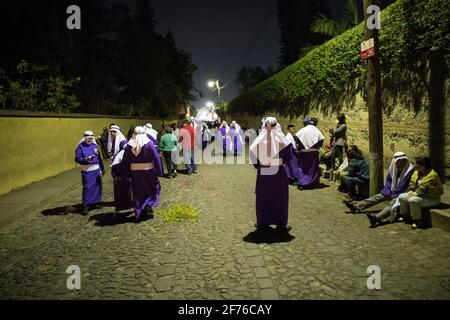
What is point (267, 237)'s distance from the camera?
18.3ft

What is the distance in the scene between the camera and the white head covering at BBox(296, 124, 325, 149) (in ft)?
30.4

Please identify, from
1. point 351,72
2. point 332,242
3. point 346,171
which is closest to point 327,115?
point 351,72

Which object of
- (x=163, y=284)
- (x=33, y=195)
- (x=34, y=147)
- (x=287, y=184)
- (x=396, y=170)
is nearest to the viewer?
(x=163, y=284)

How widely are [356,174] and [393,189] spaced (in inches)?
55.9

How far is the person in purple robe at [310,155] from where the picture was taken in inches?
366

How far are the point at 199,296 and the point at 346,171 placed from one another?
589cm

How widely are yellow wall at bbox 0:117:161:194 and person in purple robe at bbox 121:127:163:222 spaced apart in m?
4.85

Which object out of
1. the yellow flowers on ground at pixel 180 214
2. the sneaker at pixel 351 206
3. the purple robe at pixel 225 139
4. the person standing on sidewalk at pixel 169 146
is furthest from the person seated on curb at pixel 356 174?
the purple robe at pixel 225 139

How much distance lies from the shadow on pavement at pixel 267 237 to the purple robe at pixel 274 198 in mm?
153

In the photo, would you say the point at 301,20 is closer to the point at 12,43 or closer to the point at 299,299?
the point at 12,43

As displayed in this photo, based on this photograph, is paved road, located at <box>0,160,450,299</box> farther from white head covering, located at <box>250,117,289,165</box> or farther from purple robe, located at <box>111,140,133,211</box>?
white head covering, located at <box>250,117,289,165</box>

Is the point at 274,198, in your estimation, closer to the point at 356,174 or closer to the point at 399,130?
the point at 356,174

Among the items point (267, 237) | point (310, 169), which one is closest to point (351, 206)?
point (267, 237)
